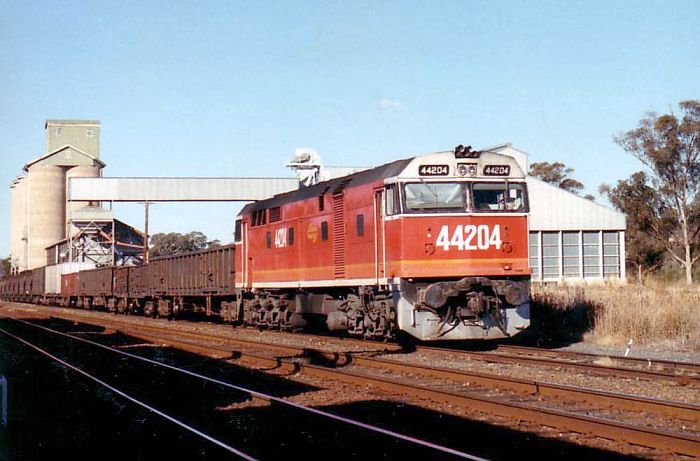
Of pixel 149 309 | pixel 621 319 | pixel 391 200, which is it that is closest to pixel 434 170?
pixel 391 200

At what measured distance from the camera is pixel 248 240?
2489cm

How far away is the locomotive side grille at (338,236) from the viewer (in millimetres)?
18547

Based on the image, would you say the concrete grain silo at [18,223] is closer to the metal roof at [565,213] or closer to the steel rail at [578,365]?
the metal roof at [565,213]

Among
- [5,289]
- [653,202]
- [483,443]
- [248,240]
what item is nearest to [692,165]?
[653,202]

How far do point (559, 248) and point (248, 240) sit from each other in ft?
94.7

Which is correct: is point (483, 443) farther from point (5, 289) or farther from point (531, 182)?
point (5, 289)

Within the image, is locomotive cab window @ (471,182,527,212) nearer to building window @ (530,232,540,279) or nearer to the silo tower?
building window @ (530,232,540,279)

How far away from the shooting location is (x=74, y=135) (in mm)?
99688

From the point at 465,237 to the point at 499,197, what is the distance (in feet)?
4.02

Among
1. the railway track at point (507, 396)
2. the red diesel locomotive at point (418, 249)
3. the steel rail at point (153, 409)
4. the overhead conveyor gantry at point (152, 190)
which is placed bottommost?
the steel rail at point (153, 409)

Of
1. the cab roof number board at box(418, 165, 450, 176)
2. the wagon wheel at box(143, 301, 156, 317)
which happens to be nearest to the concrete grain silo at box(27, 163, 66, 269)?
the wagon wheel at box(143, 301, 156, 317)

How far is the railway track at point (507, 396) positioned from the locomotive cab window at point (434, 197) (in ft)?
10.3

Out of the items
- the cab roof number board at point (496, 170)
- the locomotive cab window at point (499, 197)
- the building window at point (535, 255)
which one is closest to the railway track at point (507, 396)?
the locomotive cab window at point (499, 197)

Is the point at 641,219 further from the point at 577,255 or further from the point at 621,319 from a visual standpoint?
the point at 621,319
